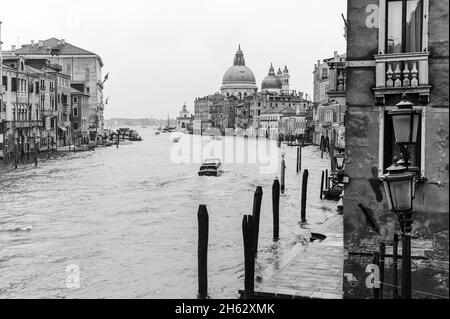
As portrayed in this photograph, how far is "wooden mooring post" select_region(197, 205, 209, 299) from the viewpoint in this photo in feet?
38.6

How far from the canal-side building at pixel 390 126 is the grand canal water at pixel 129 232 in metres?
3.87

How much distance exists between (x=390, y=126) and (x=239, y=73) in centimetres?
16163

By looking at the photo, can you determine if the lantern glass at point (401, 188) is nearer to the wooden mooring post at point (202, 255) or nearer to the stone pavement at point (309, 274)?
the stone pavement at point (309, 274)

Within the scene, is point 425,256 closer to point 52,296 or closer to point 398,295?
point 398,295

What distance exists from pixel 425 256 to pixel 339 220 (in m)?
7.86

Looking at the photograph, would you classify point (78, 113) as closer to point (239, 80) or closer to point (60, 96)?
point (60, 96)

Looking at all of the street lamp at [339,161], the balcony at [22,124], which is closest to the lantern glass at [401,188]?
the street lamp at [339,161]

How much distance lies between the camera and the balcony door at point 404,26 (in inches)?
328

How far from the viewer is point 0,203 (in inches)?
933

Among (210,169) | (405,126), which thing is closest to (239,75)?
(210,169)

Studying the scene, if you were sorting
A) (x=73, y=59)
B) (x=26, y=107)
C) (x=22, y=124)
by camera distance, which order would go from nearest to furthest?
(x=22, y=124), (x=26, y=107), (x=73, y=59)

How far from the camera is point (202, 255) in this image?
1176cm
